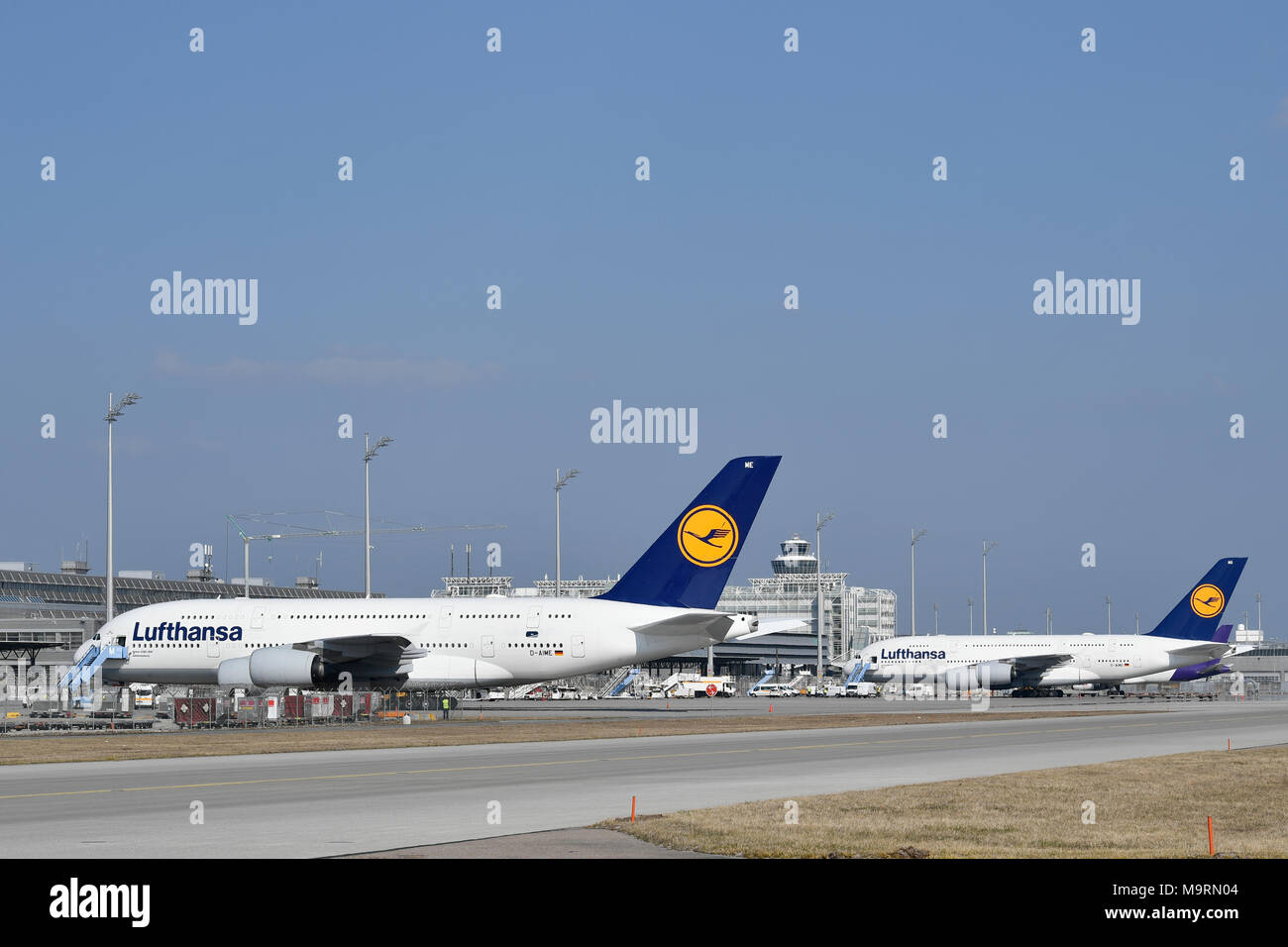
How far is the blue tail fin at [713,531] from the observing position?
5738 centimetres

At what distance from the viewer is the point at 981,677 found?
102188mm

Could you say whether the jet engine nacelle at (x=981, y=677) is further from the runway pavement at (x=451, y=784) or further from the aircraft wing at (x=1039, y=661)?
the runway pavement at (x=451, y=784)

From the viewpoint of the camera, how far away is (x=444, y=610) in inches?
2393

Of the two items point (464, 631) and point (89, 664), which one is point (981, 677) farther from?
point (89, 664)

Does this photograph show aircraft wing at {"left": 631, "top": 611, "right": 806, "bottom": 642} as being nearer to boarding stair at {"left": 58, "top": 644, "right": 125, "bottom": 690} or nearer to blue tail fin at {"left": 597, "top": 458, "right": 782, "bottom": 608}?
blue tail fin at {"left": 597, "top": 458, "right": 782, "bottom": 608}

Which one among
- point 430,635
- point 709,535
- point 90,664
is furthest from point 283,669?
point 709,535

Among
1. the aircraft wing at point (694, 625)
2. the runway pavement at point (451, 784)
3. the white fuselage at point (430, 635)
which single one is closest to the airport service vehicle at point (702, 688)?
the white fuselage at point (430, 635)

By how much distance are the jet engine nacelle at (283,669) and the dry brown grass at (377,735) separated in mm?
6305

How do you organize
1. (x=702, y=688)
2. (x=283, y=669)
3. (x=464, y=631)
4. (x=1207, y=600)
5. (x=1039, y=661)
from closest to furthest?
(x=283, y=669) < (x=464, y=631) < (x=1207, y=600) < (x=1039, y=661) < (x=702, y=688)

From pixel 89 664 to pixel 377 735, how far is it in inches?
960

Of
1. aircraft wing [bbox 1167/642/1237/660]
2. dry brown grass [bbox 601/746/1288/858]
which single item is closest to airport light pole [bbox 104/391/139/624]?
dry brown grass [bbox 601/746/1288/858]

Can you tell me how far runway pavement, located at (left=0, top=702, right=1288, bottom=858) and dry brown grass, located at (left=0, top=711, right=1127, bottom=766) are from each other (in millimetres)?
2132

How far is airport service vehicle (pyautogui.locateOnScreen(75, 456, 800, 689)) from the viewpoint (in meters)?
57.4
